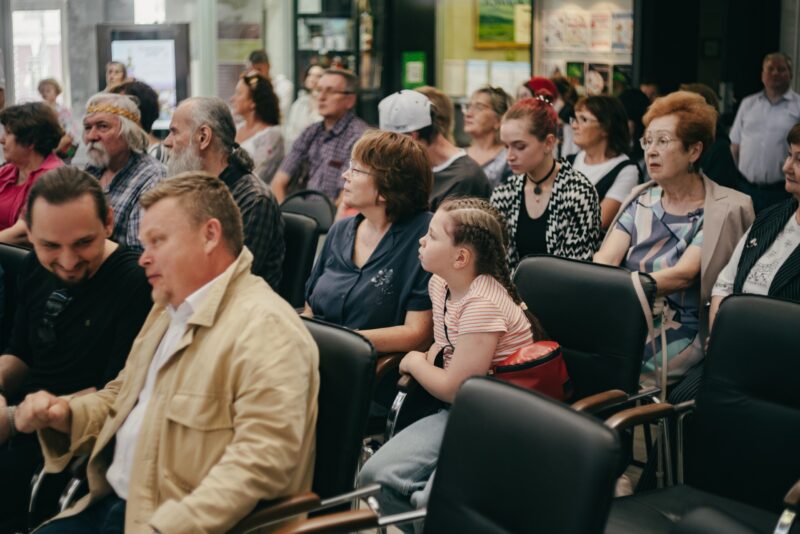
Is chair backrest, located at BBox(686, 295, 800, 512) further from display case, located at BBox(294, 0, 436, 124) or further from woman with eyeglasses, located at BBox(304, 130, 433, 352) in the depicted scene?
display case, located at BBox(294, 0, 436, 124)

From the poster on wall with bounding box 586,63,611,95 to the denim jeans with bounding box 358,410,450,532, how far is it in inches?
281

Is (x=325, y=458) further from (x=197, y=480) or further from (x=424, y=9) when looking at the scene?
(x=424, y=9)

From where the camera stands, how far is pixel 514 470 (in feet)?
6.80

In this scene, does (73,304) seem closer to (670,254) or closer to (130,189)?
(130,189)

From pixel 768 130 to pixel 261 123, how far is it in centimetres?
423

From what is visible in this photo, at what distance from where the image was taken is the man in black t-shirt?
2943mm

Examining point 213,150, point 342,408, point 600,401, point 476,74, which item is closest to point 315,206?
point 213,150

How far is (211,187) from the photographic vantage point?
2523mm

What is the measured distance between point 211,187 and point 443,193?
2.43 m

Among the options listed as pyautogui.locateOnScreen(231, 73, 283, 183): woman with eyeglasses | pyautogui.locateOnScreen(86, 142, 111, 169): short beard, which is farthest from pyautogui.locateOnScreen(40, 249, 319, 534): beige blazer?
pyautogui.locateOnScreen(231, 73, 283, 183): woman with eyeglasses

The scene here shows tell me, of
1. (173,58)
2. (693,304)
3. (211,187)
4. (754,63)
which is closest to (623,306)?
(693,304)

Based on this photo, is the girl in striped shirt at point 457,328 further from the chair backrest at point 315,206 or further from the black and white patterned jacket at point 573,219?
the chair backrest at point 315,206

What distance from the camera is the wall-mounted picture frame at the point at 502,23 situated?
33.4 ft

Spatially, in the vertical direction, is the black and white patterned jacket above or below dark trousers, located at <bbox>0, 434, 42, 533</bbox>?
above
